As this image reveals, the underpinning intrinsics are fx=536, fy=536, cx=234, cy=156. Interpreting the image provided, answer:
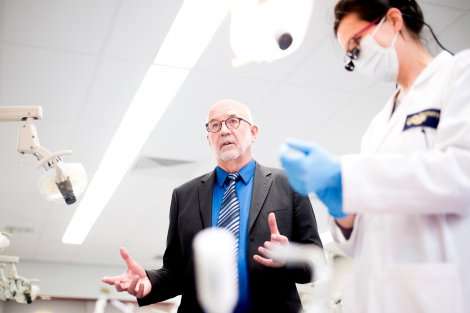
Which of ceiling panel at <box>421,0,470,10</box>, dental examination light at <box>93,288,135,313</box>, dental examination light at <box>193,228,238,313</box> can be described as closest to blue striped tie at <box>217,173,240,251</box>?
dental examination light at <box>93,288,135,313</box>

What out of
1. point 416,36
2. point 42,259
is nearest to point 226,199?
point 416,36

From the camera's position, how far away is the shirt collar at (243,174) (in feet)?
6.72

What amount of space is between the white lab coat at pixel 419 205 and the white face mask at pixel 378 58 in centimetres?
10

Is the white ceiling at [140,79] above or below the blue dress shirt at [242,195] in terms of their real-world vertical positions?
above

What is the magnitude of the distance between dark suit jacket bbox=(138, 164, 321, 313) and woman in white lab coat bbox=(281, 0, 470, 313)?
1.54 feet

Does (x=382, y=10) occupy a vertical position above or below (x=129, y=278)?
above

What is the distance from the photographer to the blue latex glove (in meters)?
1.02

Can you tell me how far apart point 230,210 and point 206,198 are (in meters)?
0.14

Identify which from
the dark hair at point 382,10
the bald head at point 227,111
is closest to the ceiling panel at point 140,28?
Result: the bald head at point 227,111

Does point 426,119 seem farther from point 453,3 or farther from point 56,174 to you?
point 453,3

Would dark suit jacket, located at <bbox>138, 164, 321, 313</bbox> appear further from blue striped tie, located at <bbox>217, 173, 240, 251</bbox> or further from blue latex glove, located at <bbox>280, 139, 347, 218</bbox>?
blue latex glove, located at <bbox>280, 139, 347, 218</bbox>

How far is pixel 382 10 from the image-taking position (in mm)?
1399

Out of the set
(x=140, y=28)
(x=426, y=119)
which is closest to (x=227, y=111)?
(x=426, y=119)

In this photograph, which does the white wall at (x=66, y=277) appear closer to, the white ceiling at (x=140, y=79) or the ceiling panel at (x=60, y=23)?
the white ceiling at (x=140, y=79)
